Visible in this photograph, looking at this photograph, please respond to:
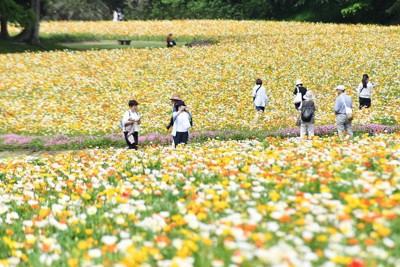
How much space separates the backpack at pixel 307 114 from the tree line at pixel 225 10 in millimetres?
39030

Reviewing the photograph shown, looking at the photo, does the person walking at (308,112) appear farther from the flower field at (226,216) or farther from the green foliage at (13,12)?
the green foliage at (13,12)

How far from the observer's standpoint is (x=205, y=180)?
7.95m

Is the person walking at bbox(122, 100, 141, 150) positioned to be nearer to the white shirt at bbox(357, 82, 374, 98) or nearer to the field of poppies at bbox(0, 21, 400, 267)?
the field of poppies at bbox(0, 21, 400, 267)

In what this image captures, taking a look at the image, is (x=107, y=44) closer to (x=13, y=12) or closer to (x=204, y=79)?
(x=13, y=12)

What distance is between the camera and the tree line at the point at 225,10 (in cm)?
6353

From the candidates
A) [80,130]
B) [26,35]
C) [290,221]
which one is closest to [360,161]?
[290,221]

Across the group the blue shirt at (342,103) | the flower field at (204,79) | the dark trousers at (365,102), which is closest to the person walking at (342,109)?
the blue shirt at (342,103)

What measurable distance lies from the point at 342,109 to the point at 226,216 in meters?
10.6

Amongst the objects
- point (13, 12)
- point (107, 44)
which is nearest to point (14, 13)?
point (13, 12)

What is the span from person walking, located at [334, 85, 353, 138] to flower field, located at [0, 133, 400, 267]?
5.91m

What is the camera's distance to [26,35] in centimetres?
5162

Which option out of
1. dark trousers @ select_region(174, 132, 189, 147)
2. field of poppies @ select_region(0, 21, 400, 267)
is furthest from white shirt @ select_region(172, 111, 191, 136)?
field of poppies @ select_region(0, 21, 400, 267)

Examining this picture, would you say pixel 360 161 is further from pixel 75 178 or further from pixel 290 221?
pixel 75 178

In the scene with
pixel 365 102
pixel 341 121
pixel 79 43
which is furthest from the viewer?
pixel 79 43
